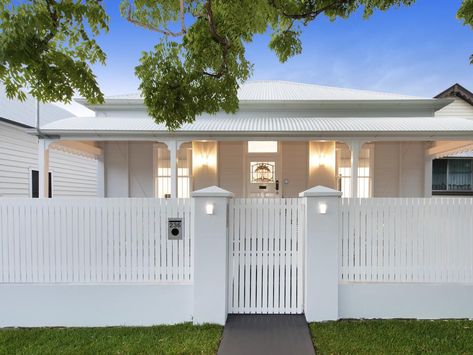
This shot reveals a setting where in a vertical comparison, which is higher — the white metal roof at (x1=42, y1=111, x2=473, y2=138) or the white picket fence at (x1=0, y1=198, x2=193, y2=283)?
the white metal roof at (x1=42, y1=111, x2=473, y2=138)

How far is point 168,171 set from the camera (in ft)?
30.9

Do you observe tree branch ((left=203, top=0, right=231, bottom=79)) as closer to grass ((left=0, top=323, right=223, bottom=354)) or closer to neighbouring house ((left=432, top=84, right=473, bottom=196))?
grass ((left=0, top=323, right=223, bottom=354))

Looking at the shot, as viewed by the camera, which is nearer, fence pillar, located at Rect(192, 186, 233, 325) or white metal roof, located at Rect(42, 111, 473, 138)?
fence pillar, located at Rect(192, 186, 233, 325)

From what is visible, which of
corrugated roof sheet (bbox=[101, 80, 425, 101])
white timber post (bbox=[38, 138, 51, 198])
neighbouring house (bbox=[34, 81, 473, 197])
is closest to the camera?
white timber post (bbox=[38, 138, 51, 198])

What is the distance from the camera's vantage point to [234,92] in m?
5.43


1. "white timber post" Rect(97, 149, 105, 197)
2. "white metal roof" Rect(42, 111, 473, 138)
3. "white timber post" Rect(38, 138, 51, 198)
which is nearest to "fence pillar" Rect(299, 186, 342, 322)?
"white metal roof" Rect(42, 111, 473, 138)

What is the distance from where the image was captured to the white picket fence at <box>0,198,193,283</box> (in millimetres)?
3898

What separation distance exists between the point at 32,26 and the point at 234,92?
10.4 feet

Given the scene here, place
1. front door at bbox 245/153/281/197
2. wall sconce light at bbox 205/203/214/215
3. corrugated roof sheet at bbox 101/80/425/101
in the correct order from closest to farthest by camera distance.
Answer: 1. wall sconce light at bbox 205/203/214/215
2. front door at bbox 245/153/281/197
3. corrugated roof sheet at bbox 101/80/425/101

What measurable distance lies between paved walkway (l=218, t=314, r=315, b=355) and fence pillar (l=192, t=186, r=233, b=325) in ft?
0.99

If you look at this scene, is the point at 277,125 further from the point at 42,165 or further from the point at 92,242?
the point at 42,165

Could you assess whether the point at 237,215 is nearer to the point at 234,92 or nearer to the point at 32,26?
the point at 234,92

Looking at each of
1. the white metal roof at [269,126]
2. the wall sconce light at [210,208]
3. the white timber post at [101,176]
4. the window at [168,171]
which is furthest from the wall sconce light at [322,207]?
the white timber post at [101,176]

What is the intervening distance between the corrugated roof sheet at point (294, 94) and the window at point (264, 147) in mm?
1483
